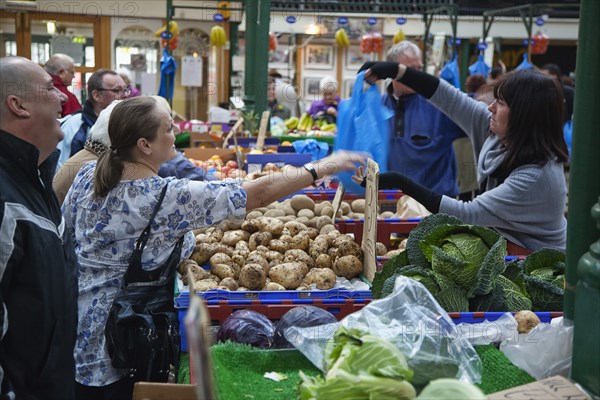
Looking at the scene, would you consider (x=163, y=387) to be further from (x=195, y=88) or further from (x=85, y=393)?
(x=195, y=88)

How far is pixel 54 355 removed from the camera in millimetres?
2154

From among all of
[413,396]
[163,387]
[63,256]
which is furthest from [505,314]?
[63,256]

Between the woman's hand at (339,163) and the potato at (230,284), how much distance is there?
601 millimetres

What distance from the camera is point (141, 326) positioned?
2.73m

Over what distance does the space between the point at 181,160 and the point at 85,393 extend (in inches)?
76.0

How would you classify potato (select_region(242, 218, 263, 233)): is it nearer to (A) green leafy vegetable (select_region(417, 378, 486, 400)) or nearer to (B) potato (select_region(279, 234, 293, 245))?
(B) potato (select_region(279, 234, 293, 245))

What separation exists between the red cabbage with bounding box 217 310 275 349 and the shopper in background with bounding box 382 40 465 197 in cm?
321

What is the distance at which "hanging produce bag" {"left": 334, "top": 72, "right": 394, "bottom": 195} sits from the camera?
4.69m

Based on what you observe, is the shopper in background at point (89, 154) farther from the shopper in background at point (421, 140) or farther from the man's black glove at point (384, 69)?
the shopper in background at point (421, 140)

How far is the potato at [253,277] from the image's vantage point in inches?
124

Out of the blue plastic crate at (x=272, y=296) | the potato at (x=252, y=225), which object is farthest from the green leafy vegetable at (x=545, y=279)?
the potato at (x=252, y=225)

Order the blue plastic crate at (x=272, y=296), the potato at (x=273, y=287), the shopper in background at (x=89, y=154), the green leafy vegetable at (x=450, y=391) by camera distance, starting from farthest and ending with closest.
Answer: the shopper in background at (x=89, y=154) → the potato at (x=273, y=287) → the blue plastic crate at (x=272, y=296) → the green leafy vegetable at (x=450, y=391)

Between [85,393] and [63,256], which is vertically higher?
[63,256]

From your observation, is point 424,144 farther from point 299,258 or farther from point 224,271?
point 224,271
